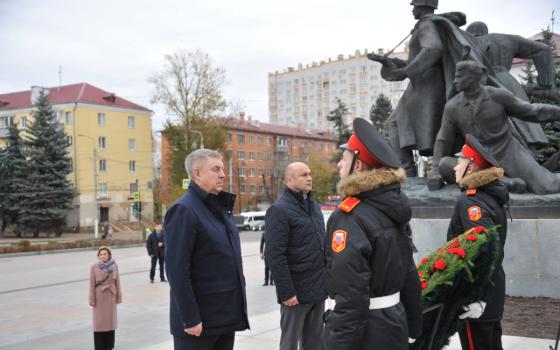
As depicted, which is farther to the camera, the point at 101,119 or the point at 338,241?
the point at 101,119

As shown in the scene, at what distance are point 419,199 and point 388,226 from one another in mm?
5890

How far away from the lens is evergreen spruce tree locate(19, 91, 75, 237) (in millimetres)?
47562

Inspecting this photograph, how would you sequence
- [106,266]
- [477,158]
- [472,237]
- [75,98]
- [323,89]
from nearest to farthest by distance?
1. [472,237]
2. [477,158]
3. [106,266]
4. [75,98]
5. [323,89]

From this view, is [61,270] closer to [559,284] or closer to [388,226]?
[559,284]

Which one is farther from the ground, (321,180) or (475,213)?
(321,180)

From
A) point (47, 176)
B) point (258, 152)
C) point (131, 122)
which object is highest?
point (131, 122)

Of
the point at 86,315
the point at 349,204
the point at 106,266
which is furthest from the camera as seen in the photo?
the point at 86,315

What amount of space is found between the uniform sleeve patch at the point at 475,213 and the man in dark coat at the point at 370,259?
5.01ft

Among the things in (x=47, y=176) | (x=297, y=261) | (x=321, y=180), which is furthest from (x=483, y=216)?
(x=321, y=180)

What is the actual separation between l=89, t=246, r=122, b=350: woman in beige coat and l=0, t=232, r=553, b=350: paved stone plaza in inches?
18.8

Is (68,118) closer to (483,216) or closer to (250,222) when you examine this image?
(250,222)

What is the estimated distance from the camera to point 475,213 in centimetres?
460

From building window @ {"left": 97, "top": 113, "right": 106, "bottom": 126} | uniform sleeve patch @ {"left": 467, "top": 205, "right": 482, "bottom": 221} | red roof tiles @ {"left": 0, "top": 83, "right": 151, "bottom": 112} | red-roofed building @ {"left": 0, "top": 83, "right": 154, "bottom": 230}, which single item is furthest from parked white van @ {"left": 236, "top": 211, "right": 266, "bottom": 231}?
uniform sleeve patch @ {"left": 467, "top": 205, "right": 482, "bottom": 221}

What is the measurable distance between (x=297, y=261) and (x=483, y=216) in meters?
1.72
